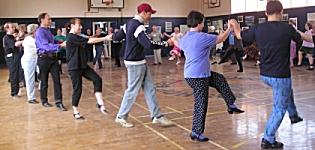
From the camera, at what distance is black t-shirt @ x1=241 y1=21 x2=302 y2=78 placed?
4016mm

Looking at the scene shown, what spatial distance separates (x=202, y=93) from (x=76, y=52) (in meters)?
2.44

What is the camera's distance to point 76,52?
6203 millimetres

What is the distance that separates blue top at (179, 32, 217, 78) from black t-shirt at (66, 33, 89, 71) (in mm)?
2094

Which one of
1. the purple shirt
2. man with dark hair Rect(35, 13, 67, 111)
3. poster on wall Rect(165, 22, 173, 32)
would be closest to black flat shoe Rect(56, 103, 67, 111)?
man with dark hair Rect(35, 13, 67, 111)

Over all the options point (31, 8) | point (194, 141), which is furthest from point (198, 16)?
point (31, 8)

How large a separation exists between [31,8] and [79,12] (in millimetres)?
2431

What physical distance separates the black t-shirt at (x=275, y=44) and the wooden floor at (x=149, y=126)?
3.24 ft

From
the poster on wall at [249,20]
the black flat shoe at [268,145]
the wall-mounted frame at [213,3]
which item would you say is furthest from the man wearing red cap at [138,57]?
the wall-mounted frame at [213,3]

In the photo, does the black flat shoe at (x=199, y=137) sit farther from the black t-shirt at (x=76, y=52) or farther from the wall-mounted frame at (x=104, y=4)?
the wall-mounted frame at (x=104, y=4)

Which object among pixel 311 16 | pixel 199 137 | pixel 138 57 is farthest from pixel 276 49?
pixel 311 16

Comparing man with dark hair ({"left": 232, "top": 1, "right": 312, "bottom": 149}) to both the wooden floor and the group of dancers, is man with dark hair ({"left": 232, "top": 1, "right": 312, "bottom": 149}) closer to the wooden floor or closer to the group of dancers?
the group of dancers

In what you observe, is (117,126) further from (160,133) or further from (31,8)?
(31,8)

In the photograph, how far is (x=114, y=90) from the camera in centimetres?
961

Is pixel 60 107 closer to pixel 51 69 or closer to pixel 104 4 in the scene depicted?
pixel 51 69
